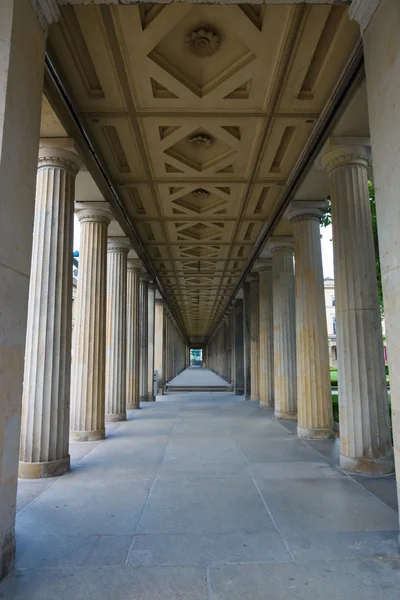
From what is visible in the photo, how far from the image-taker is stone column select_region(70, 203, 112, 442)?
818cm

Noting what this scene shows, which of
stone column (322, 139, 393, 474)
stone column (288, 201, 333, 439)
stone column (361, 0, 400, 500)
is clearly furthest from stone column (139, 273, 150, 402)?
stone column (361, 0, 400, 500)

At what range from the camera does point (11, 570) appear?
3.14 meters

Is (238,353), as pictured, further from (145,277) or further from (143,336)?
(145,277)

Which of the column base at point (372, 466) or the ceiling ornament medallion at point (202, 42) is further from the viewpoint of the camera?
the column base at point (372, 466)

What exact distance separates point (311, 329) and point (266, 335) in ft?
17.3

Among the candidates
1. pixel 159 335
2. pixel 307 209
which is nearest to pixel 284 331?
pixel 307 209

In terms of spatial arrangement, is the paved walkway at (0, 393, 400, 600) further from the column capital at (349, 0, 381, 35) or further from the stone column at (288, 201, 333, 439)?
the column capital at (349, 0, 381, 35)

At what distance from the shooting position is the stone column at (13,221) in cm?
306

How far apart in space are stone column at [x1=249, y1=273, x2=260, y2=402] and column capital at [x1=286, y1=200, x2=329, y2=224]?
21.2ft

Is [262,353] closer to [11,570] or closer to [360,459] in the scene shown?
[360,459]

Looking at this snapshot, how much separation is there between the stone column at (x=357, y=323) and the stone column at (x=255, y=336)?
9.13 metres

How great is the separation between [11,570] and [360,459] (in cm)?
443

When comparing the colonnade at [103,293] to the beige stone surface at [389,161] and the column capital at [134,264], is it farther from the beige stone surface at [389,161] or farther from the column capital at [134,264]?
the column capital at [134,264]

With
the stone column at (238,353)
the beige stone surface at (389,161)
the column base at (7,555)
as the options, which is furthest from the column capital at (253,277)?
the column base at (7,555)
